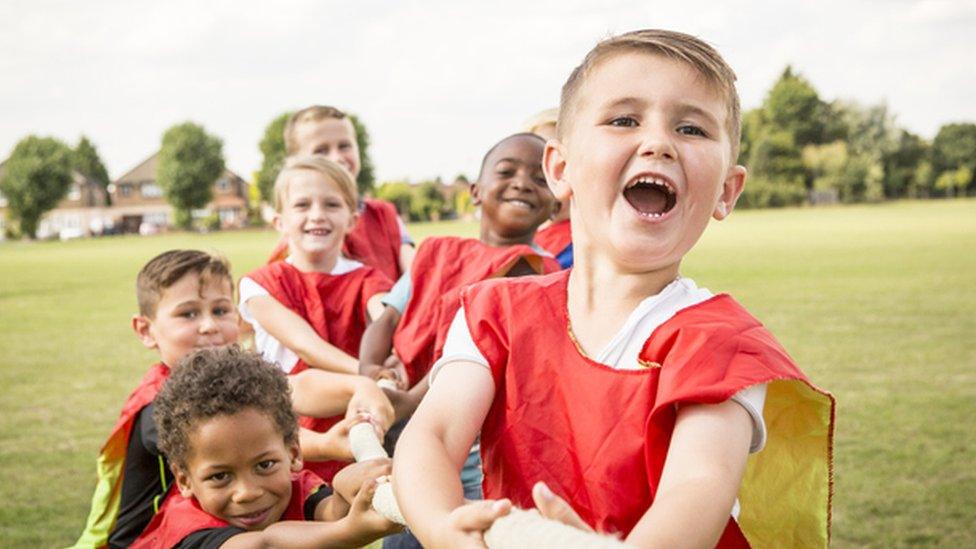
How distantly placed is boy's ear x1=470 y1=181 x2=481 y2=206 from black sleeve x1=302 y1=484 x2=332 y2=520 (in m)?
1.48

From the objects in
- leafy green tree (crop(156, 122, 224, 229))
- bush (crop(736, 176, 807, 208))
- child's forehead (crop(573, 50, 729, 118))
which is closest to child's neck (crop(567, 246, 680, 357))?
child's forehead (crop(573, 50, 729, 118))

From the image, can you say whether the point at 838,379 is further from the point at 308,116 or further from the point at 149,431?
the point at 149,431

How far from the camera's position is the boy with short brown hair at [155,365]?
10.5ft

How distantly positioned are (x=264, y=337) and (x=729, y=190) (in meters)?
2.60

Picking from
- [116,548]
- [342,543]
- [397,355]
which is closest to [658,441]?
[342,543]

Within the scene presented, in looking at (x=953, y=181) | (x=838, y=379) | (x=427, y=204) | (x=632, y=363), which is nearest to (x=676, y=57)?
(x=632, y=363)

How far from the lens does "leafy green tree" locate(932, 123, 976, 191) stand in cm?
9812

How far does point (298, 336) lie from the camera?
12.7 ft

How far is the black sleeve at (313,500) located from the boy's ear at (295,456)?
0.31 feet

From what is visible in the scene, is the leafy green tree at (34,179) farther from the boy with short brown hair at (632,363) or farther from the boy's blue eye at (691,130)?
the boy's blue eye at (691,130)

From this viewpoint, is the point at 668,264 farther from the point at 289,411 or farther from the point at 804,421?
the point at 289,411

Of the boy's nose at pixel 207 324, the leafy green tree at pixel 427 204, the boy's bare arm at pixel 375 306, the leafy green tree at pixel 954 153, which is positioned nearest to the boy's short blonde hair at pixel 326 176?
the boy's bare arm at pixel 375 306

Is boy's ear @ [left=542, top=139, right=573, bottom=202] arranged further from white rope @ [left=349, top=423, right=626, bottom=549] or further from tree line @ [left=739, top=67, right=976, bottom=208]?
tree line @ [left=739, top=67, right=976, bottom=208]

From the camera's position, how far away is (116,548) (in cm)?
329
